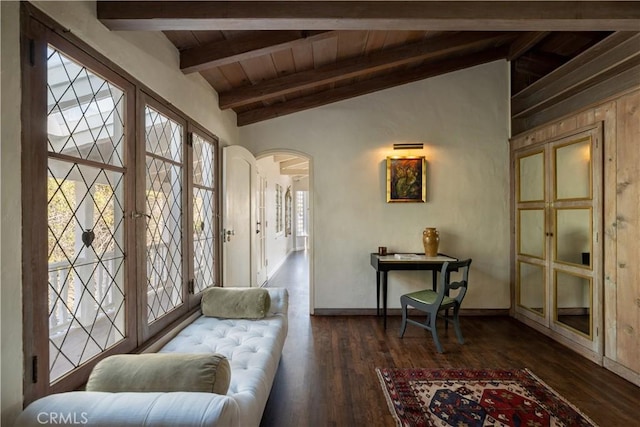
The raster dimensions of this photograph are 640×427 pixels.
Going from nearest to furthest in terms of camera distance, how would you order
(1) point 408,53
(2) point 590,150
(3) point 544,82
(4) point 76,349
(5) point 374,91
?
(4) point 76,349 < (2) point 590,150 < (1) point 408,53 < (3) point 544,82 < (5) point 374,91

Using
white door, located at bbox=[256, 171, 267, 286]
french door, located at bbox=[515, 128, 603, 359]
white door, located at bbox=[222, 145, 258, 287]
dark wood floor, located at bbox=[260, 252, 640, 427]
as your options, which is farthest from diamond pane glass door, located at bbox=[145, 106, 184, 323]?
french door, located at bbox=[515, 128, 603, 359]

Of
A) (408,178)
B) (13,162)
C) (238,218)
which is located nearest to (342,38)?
(408,178)

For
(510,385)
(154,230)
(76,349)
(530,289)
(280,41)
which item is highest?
(280,41)

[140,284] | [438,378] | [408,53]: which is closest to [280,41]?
[408,53]

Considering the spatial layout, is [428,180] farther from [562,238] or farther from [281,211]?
[281,211]

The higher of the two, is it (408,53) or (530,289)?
(408,53)

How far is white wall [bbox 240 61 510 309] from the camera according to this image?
394 cm

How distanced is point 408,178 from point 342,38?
1.86m

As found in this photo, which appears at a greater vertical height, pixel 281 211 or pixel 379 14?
pixel 379 14

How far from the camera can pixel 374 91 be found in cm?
397

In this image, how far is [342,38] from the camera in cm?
280

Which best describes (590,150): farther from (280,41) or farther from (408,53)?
(280,41)

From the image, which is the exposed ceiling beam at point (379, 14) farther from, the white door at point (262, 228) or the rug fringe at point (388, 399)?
the white door at point (262, 228)

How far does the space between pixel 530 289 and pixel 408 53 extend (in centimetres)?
303
